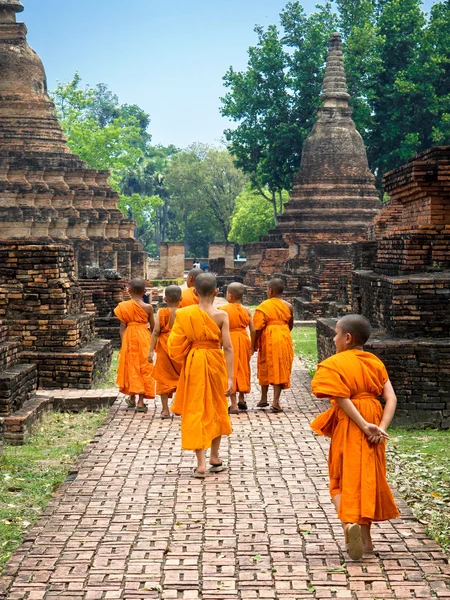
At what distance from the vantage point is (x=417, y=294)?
9102mm

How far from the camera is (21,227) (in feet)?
90.2

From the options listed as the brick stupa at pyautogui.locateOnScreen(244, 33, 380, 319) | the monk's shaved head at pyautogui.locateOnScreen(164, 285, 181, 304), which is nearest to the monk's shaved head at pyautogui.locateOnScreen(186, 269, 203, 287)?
the monk's shaved head at pyautogui.locateOnScreen(164, 285, 181, 304)

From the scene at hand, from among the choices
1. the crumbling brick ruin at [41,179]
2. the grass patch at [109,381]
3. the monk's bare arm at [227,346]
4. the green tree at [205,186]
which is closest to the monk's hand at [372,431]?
the monk's bare arm at [227,346]

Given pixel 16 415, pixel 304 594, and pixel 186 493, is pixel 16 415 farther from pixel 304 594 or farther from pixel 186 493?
pixel 304 594

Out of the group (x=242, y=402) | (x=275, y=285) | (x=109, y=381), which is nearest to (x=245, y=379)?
(x=242, y=402)

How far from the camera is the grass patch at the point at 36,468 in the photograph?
19.5 feet

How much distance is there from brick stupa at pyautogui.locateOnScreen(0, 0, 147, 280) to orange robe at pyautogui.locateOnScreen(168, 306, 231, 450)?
67.3 ft

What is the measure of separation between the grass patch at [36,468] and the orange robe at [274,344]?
5.02 feet

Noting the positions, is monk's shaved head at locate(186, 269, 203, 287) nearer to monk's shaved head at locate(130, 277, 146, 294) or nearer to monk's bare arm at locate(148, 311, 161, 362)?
monk's shaved head at locate(130, 277, 146, 294)

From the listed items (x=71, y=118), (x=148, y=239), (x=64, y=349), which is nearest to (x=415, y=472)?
(x=64, y=349)

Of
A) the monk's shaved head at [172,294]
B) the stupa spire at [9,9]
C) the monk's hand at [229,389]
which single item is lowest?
the monk's hand at [229,389]

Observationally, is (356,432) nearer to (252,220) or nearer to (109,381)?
(109,381)

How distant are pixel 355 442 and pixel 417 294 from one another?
3.96m

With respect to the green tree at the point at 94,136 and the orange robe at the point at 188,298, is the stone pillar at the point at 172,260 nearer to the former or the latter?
the green tree at the point at 94,136
